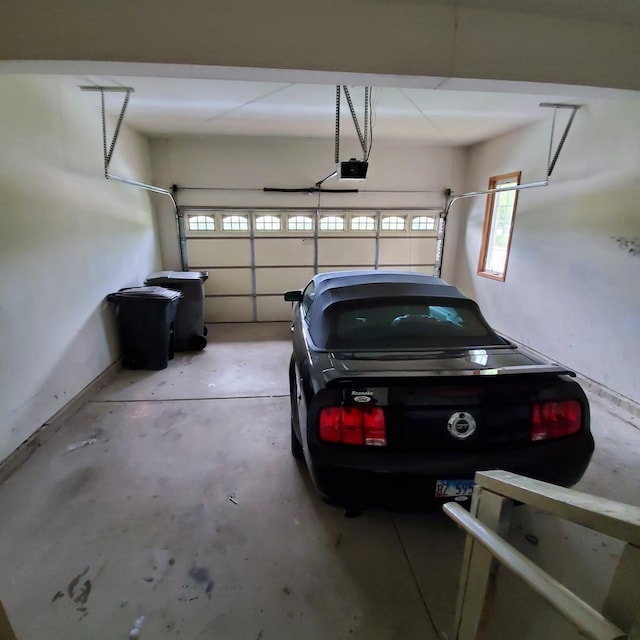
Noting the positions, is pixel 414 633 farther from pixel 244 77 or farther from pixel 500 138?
pixel 500 138

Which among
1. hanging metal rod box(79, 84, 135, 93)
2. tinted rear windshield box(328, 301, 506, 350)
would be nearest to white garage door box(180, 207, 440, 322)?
hanging metal rod box(79, 84, 135, 93)

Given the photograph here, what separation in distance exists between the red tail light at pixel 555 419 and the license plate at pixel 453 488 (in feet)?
1.29

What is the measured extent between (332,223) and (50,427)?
16.5ft

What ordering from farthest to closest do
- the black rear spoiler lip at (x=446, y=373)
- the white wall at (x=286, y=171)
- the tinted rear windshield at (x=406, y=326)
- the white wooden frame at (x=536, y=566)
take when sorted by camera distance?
the white wall at (x=286, y=171) → the tinted rear windshield at (x=406, y=326) → the black rear spoiler lip at (x=446, y=373) → the white wooden frame at (x=536, y=566)

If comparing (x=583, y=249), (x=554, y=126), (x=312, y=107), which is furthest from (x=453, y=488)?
(x=554, y=126)

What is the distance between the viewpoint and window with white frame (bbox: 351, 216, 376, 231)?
638 cm

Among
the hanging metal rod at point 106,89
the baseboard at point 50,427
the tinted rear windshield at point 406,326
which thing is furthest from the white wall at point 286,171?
the tinted rear windshield at point 406,326

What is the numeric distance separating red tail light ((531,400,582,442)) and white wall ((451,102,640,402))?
235cm

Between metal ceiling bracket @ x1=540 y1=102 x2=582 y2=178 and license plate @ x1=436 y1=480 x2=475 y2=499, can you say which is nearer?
license plate @ x1=436 y1=480 x2=475 y2=499

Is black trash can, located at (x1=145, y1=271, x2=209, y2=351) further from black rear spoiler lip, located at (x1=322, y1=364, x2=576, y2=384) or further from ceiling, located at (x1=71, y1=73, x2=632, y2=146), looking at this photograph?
black rear spoiler lip, located at (x1=322, y1=364, x2=576, y2=384)

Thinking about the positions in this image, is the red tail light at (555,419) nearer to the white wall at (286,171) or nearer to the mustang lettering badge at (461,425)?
the mustang lettering badge at (461,425)

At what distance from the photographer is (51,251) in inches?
121

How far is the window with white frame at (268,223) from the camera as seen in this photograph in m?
6.23

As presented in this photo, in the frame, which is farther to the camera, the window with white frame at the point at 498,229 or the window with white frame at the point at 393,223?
the window with white frame at the point at 393,223
